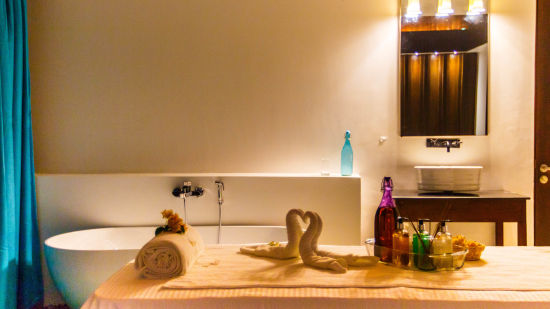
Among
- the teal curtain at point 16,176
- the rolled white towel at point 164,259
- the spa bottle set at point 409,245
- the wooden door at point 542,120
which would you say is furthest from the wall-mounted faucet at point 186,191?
the wooden door at point 542,120

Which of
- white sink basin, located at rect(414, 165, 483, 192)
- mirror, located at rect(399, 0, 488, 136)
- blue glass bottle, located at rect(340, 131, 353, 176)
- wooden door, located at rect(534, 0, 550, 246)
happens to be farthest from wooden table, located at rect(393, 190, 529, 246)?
mirror, located at rect(399, 0, 488, 136)

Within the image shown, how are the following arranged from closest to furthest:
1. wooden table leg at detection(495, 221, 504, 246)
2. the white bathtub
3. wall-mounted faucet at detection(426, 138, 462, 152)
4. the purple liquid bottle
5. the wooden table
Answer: the purple liquid bottle
the white bathtub
the wooden table
wooden table leg at detection(495, 221, 504, 246)
wall-mounted faucet at detection(426, 138, 462, 152)

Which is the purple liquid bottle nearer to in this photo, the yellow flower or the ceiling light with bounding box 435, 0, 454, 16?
the yellow flower

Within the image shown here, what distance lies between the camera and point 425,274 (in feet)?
4.01

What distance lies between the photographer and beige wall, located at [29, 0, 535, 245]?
3148 millimetres

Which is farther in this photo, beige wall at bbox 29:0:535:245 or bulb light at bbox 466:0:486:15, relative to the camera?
beige wall at bbox 29:0:535:245

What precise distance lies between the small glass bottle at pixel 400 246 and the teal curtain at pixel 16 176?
223cm

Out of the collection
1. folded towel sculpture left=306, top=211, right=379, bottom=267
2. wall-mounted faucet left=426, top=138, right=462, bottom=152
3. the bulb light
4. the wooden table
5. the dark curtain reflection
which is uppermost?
the bulb light

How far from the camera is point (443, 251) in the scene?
124 centimetres

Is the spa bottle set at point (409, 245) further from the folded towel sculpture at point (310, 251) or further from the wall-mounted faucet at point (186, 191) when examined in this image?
the wall-mounted faucet at point (186, 191)

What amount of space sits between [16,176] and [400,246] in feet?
7.94

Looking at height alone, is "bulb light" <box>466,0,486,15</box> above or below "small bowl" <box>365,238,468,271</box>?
above

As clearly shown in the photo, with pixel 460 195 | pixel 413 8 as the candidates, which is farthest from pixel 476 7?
pixel 460 195

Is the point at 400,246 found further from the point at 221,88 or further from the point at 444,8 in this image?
the point at 444,8
